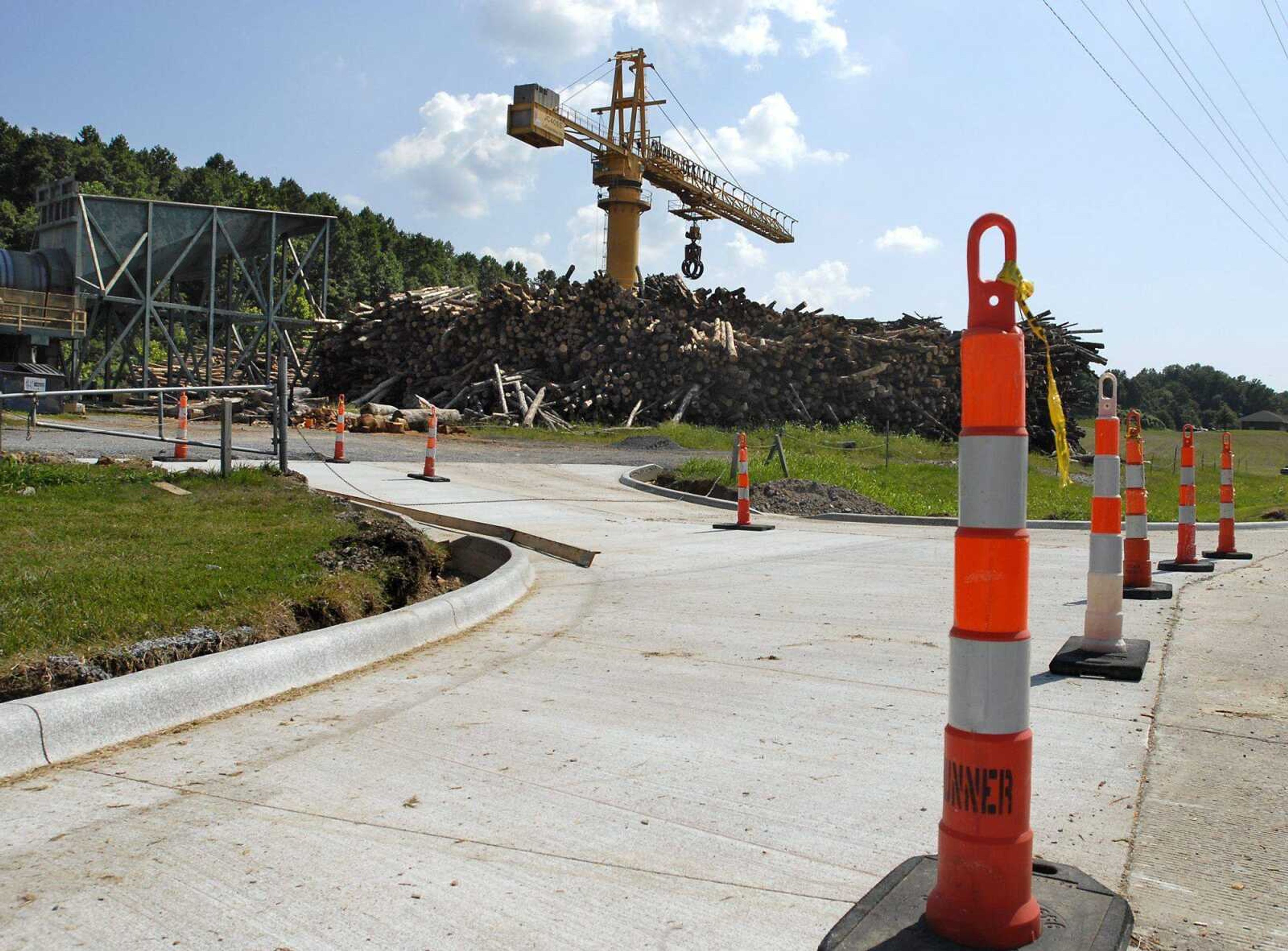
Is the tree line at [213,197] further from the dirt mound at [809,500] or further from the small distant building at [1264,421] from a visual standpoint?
the small distant building at [1264,421]

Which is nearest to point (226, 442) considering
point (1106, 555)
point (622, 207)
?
point (1106, 555)

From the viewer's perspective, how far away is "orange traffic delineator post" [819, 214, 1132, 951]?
2.29 metres

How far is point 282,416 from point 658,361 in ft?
67.2

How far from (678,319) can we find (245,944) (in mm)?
31963

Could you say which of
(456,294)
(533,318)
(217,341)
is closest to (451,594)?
(533,318)

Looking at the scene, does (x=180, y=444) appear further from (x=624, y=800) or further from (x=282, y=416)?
(x=624, y=800)

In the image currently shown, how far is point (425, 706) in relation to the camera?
4.58 meters

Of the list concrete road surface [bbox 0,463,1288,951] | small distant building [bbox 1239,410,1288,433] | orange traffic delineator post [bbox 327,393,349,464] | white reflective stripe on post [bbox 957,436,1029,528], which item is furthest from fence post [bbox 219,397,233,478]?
small distant building [bbox 1239,410,1288,433]

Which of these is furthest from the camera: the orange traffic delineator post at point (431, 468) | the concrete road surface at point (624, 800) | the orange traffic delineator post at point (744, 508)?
the orange traffic delineator post at point (431, 468)

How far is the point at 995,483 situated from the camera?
7.63 ft

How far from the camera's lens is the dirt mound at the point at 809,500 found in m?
15.6

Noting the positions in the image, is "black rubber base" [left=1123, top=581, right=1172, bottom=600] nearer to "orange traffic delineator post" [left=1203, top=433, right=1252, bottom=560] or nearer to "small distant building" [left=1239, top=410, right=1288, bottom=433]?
"orange traffic delineator post" [left=1203, top=433, right=1252, bottom=560]

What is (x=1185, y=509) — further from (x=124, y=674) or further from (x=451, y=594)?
(x=124, y=674)

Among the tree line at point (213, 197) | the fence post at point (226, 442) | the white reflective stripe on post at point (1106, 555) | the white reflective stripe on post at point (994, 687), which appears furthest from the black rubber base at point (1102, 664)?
the tree line at point (213, 197)
